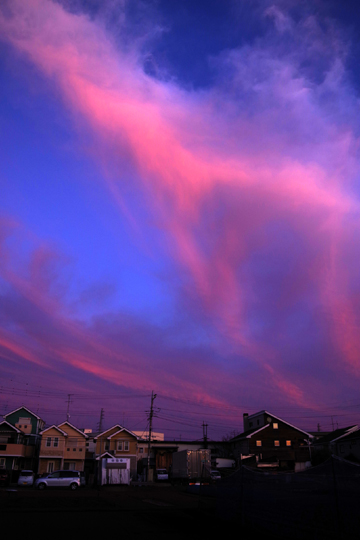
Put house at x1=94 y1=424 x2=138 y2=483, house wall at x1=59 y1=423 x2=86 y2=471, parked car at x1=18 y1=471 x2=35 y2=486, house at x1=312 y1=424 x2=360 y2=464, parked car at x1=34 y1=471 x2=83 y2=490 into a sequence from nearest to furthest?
parked car at x1=34 y1=471 x2=83 y2=490 < parked car at x1=18 y1=471 x2=35 y2=486 < house at x1=312 y1=424 x2=360 y2=464 < house wall at x1=59 y1=423 x2=86 y2=471 < house at x1=94 y1=424 x2=138 y2=483

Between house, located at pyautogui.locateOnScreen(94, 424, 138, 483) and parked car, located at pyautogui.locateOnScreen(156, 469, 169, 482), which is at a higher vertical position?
house, located at pyautogui.locateOnScreen(94, 424, 138, 483)

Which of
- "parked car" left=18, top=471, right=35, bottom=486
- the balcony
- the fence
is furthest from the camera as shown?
the balcony

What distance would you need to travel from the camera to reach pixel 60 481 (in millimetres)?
41156

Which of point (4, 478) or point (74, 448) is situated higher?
point (74, 448)

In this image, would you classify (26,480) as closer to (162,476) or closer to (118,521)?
(162,476)

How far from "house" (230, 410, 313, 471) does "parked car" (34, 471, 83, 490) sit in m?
27.1

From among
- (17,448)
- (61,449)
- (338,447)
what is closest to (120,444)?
(61,449)

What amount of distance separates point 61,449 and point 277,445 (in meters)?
32.0

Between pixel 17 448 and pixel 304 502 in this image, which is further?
pixel 17 448

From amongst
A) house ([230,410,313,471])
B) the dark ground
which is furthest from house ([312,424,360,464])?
the dark ground

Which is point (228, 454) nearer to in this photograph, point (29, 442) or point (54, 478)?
point (29, 442)

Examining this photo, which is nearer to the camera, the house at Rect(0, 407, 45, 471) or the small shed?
the small shed

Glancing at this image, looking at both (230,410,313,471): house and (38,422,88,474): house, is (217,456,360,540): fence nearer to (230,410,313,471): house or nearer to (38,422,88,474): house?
(230,410,313,471): house

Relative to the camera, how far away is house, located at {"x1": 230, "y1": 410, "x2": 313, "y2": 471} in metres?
60.4
